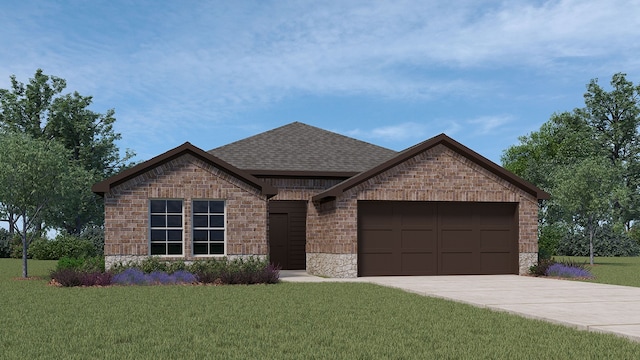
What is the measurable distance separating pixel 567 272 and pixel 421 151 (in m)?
6.92

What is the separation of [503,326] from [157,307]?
724cm

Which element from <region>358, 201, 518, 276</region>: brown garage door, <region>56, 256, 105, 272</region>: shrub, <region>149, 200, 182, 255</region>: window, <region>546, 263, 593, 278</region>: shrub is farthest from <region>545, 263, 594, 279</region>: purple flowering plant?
<region>56, 256, 105, 272</region>: shrub

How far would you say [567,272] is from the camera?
24.5m

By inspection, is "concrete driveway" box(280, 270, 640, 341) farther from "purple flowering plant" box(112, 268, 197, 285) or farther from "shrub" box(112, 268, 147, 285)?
"shrub" box(112, 268, 147, 285)

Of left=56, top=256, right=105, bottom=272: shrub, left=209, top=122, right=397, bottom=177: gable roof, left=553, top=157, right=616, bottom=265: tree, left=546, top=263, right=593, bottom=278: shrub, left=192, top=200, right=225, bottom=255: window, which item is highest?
left=209, top=122, right=397, bottom=177: gable roof

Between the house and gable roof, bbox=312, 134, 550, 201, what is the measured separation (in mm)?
45

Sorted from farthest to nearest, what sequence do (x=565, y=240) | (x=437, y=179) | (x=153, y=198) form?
(x=565, y=240) < (x=437, y=179) < (x=153, y=198)

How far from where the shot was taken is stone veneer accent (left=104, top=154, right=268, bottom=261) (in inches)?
883

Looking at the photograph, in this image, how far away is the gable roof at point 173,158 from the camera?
22.2 meters

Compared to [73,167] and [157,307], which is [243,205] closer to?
[157,307]

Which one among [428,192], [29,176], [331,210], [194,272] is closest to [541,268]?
[428,192]

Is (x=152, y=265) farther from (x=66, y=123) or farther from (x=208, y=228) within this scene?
(x=66, y=123)

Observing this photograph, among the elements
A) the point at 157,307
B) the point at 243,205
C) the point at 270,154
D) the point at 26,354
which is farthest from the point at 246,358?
the point at 270,154

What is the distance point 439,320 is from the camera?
12398 mm
